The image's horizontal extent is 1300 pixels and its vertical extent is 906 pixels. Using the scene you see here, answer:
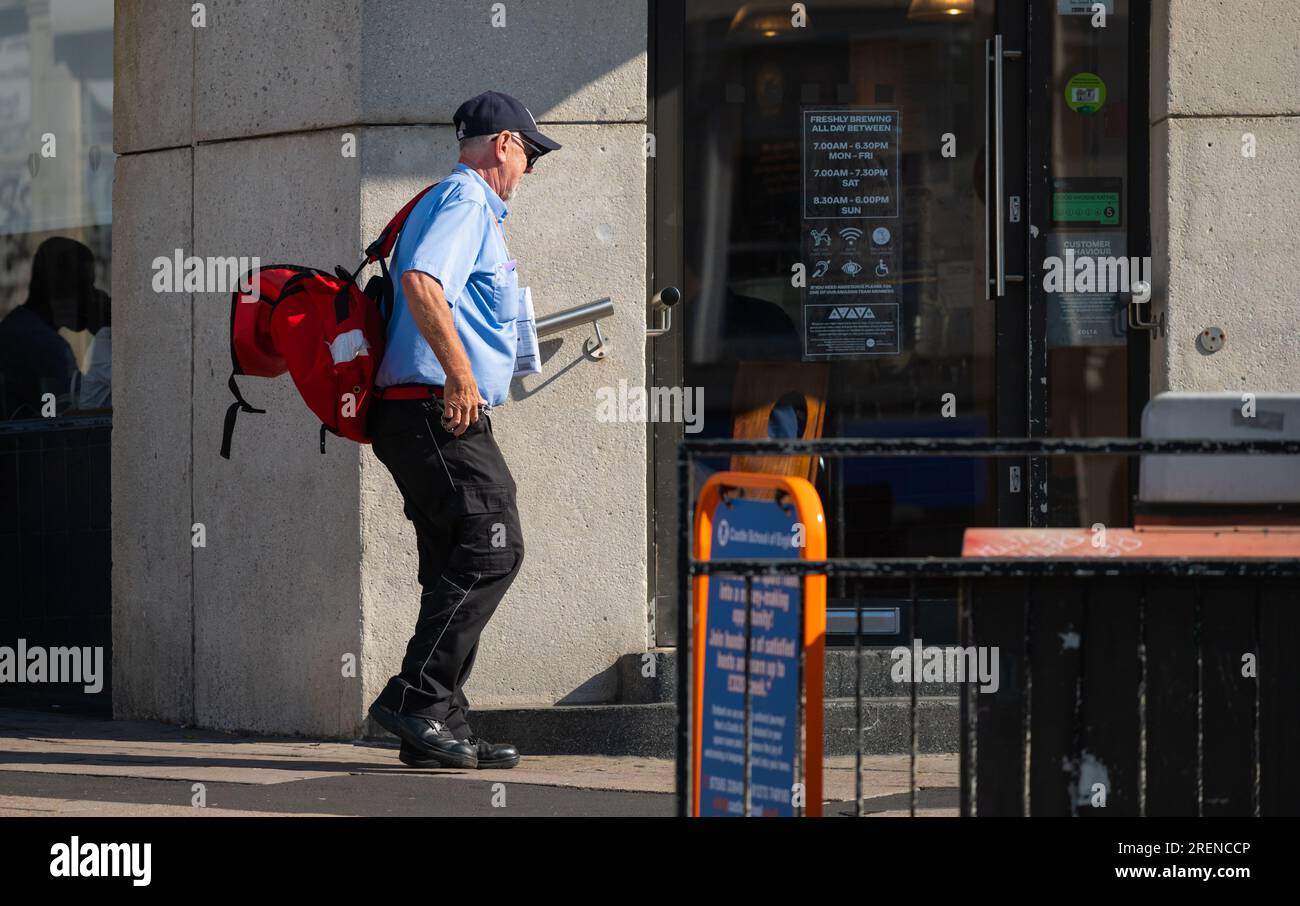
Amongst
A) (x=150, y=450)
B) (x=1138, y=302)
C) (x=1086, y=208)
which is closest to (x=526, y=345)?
(x=150, y=450)

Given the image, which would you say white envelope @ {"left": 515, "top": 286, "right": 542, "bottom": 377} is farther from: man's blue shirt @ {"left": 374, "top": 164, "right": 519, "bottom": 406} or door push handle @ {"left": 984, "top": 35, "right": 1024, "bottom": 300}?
door push handle @ {"left": 984, "top": 35, "right": 1024, "bottom": 300}

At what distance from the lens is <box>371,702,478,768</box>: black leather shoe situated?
20.1ft

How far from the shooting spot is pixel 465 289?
237 inches

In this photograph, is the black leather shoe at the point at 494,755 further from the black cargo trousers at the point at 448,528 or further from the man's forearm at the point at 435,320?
the man's forearm at the point at 435,320

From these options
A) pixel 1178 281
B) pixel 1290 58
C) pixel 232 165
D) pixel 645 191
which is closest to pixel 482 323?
pixel 645 191

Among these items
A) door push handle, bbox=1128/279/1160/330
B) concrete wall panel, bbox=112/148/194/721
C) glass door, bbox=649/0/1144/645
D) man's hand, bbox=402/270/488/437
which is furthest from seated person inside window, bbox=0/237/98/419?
door push handle, bbox=1128/279/1160/330

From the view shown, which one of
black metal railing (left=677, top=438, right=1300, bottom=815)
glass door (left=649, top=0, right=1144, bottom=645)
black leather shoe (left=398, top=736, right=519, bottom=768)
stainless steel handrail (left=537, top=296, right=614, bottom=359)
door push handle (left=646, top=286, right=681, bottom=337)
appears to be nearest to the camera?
black metal railing (left=677, top=438, right=1300, bottom=815)

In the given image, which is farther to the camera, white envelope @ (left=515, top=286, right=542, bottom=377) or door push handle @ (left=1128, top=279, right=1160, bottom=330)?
door push handle @ (left=1128, top=279, right=1160, bottom=330)

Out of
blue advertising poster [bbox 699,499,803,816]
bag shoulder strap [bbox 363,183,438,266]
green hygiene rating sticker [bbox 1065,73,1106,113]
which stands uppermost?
green hygiene rating sticker [bbox 1065,73,1106,113]

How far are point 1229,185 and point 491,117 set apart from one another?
122 inches

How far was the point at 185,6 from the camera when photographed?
7465 mm

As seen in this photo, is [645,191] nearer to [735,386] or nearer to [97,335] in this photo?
[735,386]

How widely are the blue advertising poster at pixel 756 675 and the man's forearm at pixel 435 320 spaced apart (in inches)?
67.4

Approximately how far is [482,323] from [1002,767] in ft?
9.20
